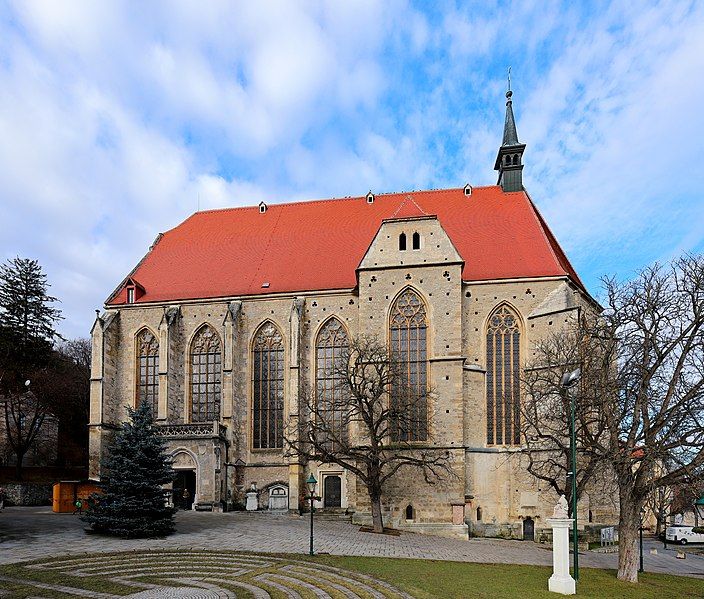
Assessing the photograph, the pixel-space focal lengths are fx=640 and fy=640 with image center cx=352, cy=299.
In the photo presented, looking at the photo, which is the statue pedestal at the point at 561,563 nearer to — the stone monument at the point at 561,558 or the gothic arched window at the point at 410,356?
the stone monument at the point at 561,558

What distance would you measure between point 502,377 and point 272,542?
13.7 m

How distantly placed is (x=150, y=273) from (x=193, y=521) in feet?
51.3

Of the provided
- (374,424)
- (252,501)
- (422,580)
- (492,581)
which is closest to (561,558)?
(492,581)

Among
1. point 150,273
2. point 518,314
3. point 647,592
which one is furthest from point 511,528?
point 150,273

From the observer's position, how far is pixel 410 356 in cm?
3069

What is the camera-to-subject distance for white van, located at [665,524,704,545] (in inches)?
1524

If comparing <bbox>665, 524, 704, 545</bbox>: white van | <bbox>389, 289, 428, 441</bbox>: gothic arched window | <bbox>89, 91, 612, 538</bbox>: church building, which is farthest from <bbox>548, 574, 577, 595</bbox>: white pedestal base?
<bbox>665, 524, 704, 545</bbox>: white van

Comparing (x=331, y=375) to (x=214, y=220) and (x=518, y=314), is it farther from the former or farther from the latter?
(x=214, y=220)

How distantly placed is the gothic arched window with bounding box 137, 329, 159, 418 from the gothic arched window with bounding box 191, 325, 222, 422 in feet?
6.88

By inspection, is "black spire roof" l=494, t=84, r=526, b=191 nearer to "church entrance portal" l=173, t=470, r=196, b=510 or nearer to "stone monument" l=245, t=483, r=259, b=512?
"stone monument" l=245, t=483, r=259, b=512

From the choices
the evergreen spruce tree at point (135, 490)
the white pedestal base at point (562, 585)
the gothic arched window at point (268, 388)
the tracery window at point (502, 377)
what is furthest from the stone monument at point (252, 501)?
the white pedestal base at point (562, 585)

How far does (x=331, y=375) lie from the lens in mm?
32594

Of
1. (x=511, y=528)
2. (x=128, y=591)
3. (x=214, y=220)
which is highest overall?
(x=214, y=220)

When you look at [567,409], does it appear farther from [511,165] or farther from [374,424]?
[511,165]
